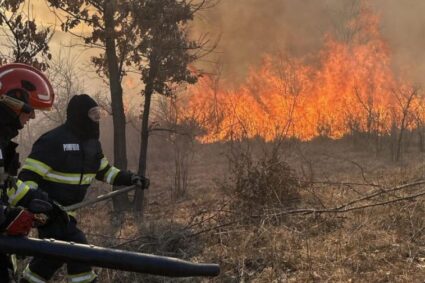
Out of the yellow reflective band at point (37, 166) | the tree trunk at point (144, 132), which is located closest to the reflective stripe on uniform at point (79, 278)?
the yellow reflective band at point (37, 166)

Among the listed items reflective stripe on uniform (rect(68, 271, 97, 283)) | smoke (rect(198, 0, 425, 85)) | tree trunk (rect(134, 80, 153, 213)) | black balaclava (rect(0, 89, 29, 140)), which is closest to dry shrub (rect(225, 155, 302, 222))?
reflective stripe on uniform (rect(68, 271, 97, 283))

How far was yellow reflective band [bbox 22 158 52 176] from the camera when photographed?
12.6ft

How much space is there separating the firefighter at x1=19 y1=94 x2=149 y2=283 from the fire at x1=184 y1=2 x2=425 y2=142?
49.5 ft

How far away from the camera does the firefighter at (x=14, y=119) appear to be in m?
2.65

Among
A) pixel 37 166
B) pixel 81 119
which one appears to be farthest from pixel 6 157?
pixel 81 119

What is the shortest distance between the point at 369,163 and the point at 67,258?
15.4 m

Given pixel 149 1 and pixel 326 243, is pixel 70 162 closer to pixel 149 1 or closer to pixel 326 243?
pixel 326 243

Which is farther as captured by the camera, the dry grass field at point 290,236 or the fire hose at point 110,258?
the dry grass field at point 290,236

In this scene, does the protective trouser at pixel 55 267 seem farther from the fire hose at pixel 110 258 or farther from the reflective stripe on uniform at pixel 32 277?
the fire hose at pixel 110 258

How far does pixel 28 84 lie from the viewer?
3.06 metres

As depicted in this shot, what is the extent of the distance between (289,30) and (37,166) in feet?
81.8

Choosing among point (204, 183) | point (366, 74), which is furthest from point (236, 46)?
point (204, 183)

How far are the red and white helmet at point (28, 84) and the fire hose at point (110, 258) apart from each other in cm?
105

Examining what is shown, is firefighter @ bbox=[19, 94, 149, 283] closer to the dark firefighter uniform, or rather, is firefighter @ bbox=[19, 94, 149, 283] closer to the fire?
the dark firefighter uniform
